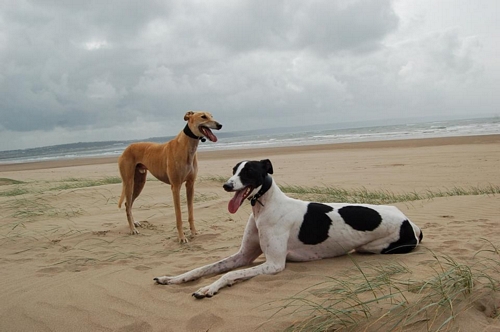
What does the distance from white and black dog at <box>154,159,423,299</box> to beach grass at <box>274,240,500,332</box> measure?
770 mm

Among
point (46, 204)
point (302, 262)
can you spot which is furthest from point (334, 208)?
point (46, 204)

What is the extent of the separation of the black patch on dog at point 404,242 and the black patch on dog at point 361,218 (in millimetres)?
284

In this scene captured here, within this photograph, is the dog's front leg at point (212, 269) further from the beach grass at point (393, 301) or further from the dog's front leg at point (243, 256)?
the beach grass at point (393, 301)

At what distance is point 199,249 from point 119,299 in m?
1.95

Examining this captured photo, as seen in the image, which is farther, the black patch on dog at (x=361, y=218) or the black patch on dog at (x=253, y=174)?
the black patch on dog at (x=361, y=218)

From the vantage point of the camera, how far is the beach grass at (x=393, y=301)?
98.6 inches

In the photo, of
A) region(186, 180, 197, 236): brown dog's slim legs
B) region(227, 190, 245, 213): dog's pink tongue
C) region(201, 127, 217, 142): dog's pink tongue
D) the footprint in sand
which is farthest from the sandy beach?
region(201, 127, 217, 142): dog's pink tongue

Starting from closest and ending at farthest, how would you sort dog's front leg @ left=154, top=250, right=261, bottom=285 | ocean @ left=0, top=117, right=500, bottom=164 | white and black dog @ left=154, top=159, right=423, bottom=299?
dog's front leg @ left=154, top=250, right=261, bottom=285
white and black dog @ left=154, top=159, right=423, bottom=299
ocean @ left=0, top=117, right=500, bottom=164

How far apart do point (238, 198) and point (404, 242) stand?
6.33 feet

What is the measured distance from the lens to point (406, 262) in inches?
151

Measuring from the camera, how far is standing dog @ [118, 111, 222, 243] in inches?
239

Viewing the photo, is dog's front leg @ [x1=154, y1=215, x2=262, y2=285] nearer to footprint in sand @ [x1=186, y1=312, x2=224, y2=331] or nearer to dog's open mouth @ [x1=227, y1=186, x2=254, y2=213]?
dog's open mouth @ [x1=227, y1=186, x2=254, y2=213]

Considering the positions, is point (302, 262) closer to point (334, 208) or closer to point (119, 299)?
point (334, 208)

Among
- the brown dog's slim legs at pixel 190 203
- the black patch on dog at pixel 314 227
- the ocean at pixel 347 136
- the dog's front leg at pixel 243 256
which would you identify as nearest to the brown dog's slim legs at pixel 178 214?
the brown dog's slim legs at pixel 190 203
